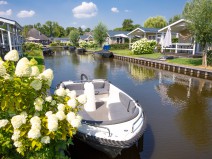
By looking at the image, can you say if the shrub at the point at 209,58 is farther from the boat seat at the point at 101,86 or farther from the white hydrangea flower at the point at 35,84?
the white hydrangea flower at the point at 35,84

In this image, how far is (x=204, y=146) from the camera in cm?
635

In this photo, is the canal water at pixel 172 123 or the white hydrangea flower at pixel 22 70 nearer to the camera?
the white hydrangea flower at pixel 22 70

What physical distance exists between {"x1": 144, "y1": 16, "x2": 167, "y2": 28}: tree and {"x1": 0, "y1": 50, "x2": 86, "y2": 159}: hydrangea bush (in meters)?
78.1

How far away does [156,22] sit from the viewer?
75438 mm

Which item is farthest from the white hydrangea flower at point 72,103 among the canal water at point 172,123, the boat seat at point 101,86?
the boat seat at point 101,86

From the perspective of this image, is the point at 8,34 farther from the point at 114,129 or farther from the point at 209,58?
the point at 209,58

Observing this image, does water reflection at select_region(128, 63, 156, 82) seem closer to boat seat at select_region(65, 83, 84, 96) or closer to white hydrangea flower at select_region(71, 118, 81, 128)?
boat seat at select_region(65, 83, 84, 96)

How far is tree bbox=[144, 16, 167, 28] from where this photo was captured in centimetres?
7531

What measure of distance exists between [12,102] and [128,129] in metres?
3.11

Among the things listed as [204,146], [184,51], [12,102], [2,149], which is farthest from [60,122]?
[184,51]

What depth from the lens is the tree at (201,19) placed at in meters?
16.2

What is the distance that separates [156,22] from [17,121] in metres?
79.5

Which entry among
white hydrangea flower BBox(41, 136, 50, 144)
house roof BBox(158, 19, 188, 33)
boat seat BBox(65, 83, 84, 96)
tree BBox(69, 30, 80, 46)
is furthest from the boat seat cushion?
tree BBox(69, 30, 80, 46)

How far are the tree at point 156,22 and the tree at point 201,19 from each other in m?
60.9
